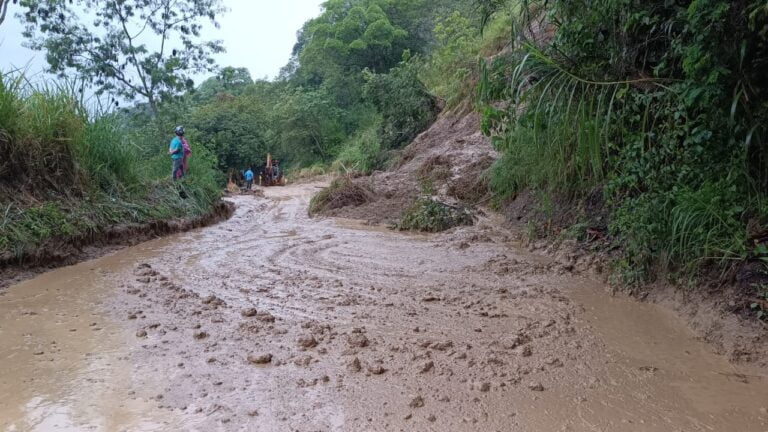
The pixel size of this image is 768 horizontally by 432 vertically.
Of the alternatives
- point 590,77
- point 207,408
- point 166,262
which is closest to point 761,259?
point 590,77

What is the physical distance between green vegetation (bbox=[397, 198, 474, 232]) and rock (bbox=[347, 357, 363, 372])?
5.41 metres

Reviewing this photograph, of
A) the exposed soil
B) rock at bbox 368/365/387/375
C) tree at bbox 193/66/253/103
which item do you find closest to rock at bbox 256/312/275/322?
rock at bbox 368/365/387/375

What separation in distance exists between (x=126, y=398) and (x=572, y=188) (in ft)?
17.1

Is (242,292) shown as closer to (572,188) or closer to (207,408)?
(207,408)

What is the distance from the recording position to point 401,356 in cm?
304

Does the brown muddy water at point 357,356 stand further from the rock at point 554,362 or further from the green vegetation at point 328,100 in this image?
the green vegetation at point 328,100

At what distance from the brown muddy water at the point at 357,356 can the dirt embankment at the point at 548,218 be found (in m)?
0.19

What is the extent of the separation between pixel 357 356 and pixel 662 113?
3253 mm

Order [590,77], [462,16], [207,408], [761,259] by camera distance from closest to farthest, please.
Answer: [207,408] → [761,259] → [590,77] → [462,16]

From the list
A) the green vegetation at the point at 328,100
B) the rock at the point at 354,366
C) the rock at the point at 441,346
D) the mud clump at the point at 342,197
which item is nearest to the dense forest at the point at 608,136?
the rock at the point at 441,346

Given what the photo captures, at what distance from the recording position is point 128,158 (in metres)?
8.02

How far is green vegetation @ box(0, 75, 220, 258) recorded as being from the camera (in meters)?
5.72

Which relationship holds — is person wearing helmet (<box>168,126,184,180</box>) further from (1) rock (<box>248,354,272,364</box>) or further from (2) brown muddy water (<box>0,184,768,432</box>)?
(1) rock (<box>248,354,272,364</box>)

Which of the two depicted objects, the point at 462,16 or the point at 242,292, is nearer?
the point at 242,292
